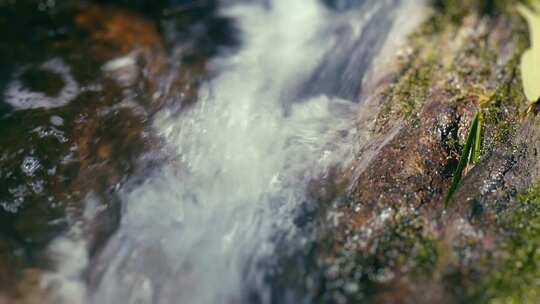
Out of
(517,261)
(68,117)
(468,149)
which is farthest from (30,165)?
(517,261)

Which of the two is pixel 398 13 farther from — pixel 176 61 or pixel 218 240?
pixel 218 240

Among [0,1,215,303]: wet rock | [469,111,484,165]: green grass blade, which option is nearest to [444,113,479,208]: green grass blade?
[469,111,484,165]: green grass blade

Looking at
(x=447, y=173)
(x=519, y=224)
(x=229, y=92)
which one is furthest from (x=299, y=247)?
(x=229, y=92)

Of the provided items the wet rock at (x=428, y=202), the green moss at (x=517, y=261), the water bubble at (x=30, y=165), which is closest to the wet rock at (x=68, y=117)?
the water bubble at (x=30, y=165)

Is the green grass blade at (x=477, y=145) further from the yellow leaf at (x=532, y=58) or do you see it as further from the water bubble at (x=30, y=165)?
the water bubble at (x=30, y=165)

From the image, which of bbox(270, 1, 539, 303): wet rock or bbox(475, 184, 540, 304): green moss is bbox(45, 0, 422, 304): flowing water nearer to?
bbox(270, 1, 539, 303): wet rock

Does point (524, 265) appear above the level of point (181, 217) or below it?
below
